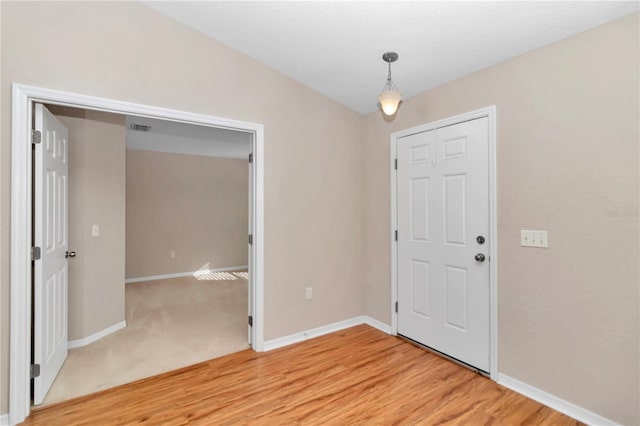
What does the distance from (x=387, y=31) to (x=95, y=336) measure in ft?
12.9

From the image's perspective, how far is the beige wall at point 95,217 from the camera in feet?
10.1

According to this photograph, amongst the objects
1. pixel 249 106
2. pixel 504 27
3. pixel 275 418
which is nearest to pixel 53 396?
pixel 275 418

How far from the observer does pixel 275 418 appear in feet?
6.60

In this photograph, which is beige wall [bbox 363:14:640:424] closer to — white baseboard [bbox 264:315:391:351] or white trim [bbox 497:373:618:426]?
white trim [bbox 497:373:618:426]

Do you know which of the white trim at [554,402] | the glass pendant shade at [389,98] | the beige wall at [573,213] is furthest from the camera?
the glass pendant shade at [389,98]

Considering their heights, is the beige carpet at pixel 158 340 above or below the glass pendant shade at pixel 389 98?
below

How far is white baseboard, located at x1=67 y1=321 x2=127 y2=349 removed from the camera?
302 cm

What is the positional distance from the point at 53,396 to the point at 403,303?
297 centimetres

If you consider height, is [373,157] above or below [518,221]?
above

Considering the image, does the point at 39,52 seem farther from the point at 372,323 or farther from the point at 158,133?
the point at 372,323

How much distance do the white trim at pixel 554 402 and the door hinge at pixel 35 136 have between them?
3.76 meters

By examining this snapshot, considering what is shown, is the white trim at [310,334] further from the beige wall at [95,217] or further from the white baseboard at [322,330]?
the beige wall at [95,217]

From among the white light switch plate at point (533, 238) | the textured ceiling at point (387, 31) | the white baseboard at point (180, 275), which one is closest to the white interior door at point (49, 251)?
the textured ceiling at point (387, 31)

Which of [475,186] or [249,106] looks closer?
[475,186]
